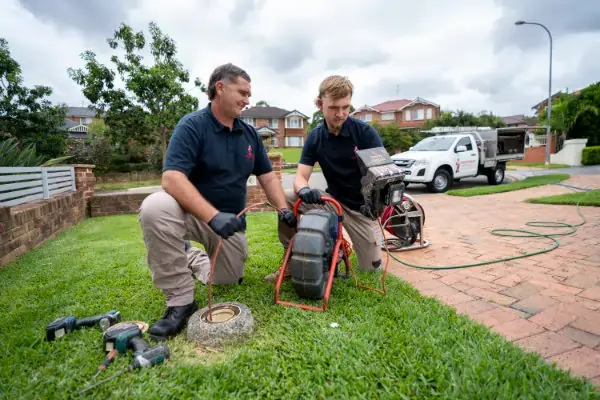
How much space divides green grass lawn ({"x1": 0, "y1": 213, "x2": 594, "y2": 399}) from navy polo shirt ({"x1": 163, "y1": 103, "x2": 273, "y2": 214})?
75cm

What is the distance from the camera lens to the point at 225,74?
2.22 meters

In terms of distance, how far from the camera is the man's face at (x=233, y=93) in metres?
2.22

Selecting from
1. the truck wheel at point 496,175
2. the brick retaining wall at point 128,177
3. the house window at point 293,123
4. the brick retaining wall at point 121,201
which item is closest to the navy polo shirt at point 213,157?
the brick retaining wall at point 121,201

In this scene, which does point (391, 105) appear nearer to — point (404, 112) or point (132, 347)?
point (404, 112)

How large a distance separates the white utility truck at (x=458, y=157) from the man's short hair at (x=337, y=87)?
Answer: 18.9 feet

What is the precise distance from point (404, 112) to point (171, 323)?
1661 inches

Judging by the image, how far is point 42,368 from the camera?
5.09ft

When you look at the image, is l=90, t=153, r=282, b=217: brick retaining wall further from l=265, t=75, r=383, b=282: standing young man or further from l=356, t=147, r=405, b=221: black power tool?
l=356, t=147, r=405, b=221: black power tool

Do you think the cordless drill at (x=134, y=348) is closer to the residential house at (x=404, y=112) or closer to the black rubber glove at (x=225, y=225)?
the black rubber glove at (x=225, y=225)

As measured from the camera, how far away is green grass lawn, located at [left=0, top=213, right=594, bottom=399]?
1405 mm

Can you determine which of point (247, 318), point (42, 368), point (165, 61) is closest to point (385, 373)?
point (247, 318)

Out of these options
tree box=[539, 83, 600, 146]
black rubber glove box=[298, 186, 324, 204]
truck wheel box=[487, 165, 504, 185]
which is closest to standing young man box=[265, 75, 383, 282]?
black rubber glove box=[298, 186, 324, 204]

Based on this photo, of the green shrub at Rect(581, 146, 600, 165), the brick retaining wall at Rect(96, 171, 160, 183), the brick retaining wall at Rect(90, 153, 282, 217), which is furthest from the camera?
the green shrub at Rect(581, 146, 600, 165)

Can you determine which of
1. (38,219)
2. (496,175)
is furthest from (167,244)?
(496,175)
